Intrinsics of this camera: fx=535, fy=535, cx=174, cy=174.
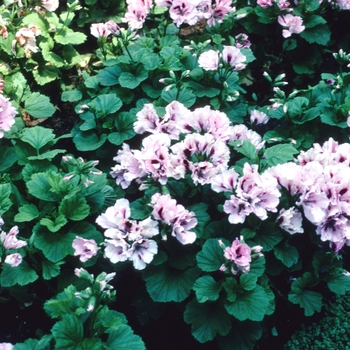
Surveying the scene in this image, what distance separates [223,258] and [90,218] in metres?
0.86

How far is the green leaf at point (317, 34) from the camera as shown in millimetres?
4133

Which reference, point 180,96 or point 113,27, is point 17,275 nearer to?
point 180,96

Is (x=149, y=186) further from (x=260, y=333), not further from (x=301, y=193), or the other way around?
(x=260, y=333)

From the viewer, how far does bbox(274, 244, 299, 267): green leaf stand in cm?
261

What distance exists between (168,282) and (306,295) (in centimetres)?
70

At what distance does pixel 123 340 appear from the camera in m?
2.16

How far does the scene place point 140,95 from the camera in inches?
143

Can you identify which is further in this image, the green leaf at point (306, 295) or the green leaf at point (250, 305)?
the green leaf at point (306, 295)

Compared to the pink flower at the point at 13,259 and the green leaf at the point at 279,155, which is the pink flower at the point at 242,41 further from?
the pink flower at the point at 13,259

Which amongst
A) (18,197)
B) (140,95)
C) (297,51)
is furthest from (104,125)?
(297,51)

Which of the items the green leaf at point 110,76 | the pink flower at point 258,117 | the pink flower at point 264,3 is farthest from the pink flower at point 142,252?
the pink flower at point 264,3

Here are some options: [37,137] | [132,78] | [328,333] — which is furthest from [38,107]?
[328,333]

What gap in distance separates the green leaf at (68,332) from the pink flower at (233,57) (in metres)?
1.87

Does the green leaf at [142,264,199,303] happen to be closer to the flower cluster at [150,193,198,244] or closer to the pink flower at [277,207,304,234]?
the flower cluster at [150,193,198,244]
